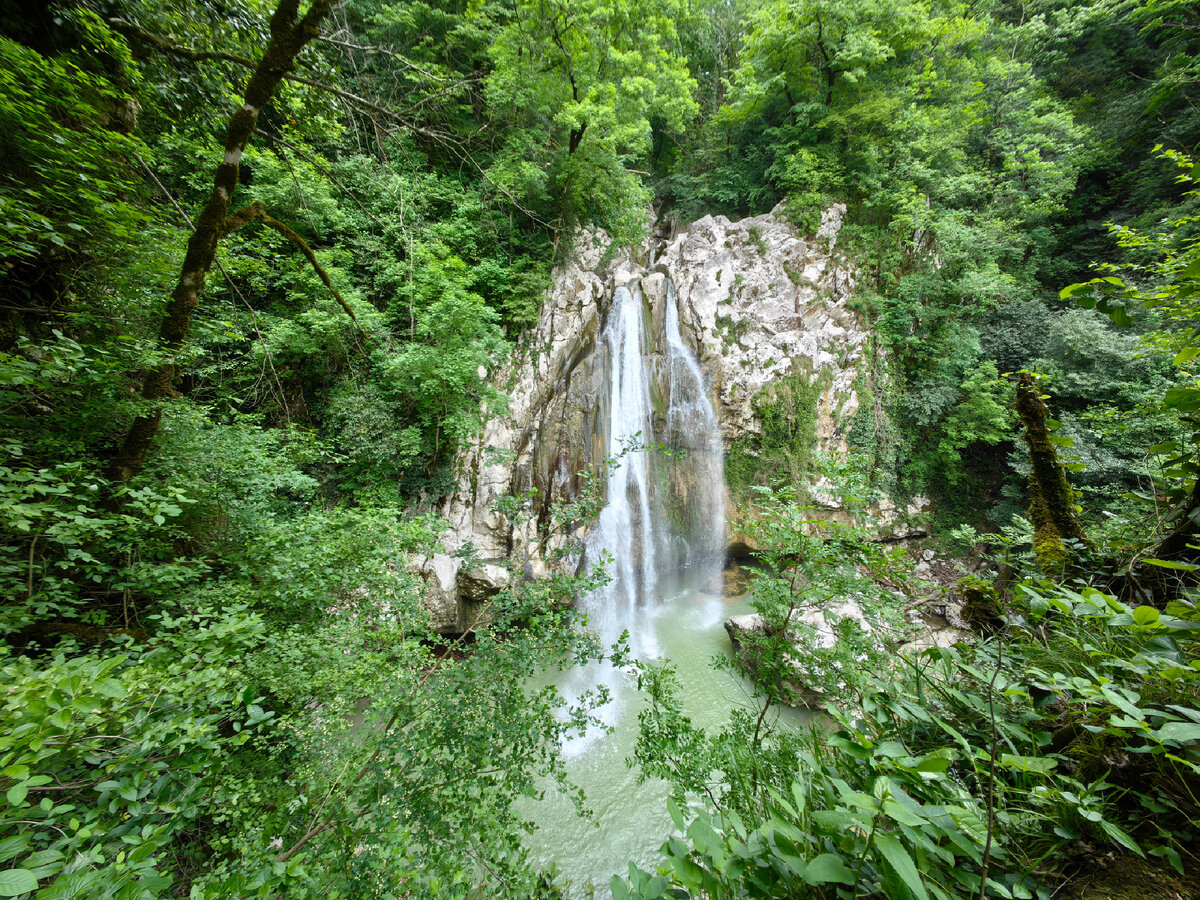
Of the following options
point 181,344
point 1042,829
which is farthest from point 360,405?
point 1042,829

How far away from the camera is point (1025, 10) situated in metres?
11.3

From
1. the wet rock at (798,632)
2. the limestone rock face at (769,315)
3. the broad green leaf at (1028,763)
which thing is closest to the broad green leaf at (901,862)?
the broad green leaf at (1028,763)

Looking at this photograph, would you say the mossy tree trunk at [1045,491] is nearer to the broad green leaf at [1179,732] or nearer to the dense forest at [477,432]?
the dense forest at [477,432]

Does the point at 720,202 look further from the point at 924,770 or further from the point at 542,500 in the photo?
the point at 924,770

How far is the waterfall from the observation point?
31.4 ft

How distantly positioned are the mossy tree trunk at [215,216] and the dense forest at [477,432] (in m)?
0.03

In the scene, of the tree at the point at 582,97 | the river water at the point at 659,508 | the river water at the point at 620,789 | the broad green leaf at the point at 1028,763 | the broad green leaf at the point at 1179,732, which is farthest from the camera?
the river water at the point at 659,508

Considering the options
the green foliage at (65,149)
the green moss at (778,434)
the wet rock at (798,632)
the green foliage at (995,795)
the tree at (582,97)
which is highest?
the tree at (582,97)

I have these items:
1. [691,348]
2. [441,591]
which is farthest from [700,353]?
[441,591]

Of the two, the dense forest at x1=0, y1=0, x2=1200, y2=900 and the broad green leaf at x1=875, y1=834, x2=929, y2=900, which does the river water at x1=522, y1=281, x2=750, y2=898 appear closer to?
the dense forest at x1=0, y1=0, x2=1200, y2=900

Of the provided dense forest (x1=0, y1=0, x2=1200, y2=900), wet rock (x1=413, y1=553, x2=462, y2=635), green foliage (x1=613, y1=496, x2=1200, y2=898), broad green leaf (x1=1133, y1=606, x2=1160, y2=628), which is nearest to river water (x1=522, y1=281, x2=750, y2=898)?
dense forest (x1=0, y1=0, x2=1200, y2=900)

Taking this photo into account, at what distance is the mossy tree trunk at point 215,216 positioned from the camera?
268 centimetres

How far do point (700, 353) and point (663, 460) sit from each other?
3.06 m

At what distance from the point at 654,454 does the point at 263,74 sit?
8.50 m
